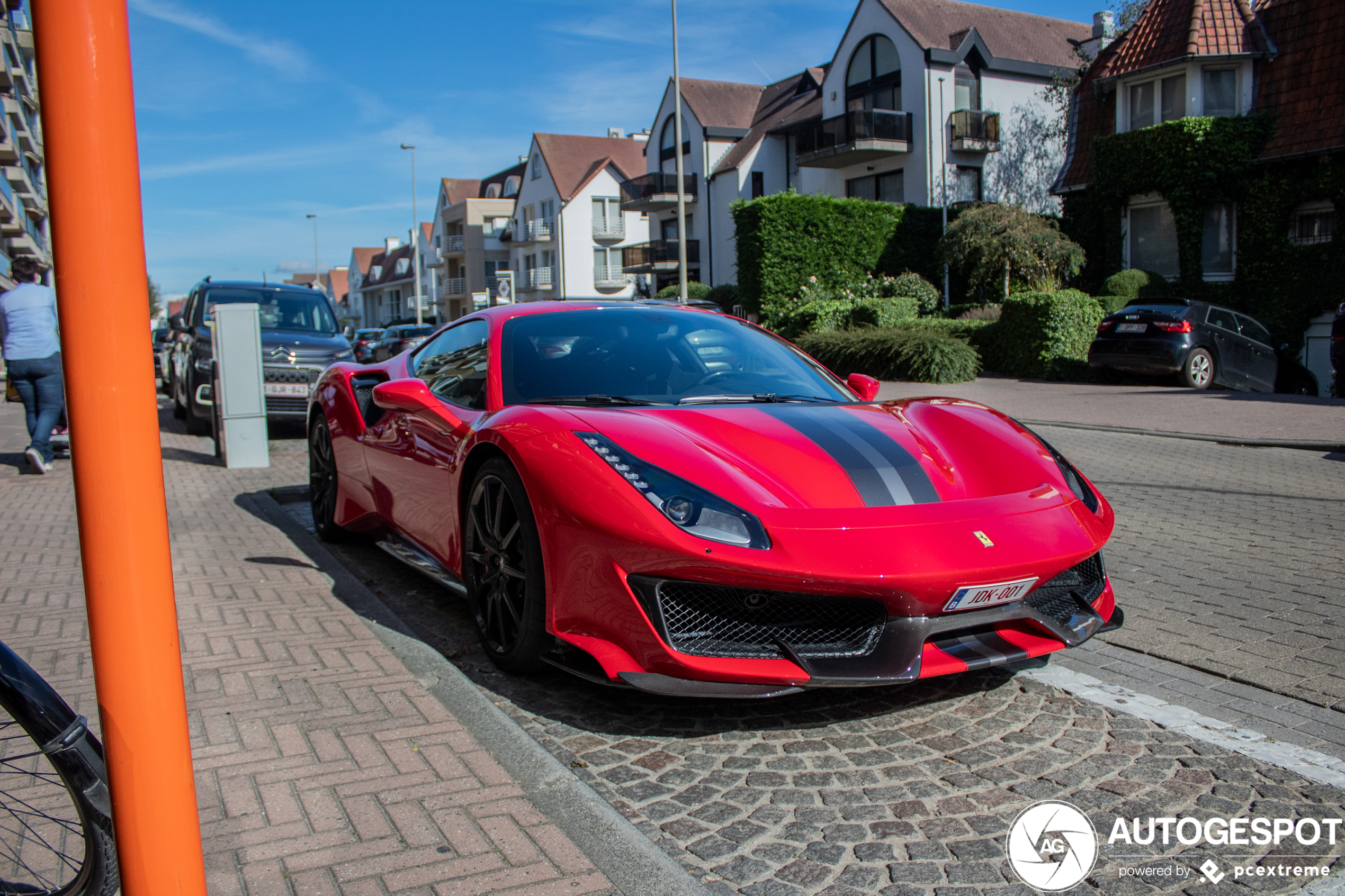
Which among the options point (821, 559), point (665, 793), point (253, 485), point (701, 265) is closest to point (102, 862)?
point (665, 793)

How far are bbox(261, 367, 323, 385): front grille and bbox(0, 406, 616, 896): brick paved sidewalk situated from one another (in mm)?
6669

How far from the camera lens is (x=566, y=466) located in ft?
10.7

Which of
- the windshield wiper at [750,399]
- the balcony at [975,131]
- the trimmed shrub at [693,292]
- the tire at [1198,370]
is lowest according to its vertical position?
the tire at [1198,370]

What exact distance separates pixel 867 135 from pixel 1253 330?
1769 centimetres

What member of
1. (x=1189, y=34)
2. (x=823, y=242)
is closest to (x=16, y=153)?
(x=823, y=242)

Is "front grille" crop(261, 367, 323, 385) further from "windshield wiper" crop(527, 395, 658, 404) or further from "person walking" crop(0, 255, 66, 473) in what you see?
"windshield wiper" crop(527, 395, 658, 404)

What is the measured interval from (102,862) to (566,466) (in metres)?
1.69

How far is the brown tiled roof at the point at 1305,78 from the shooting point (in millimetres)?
20422

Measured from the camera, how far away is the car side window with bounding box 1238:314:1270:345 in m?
16.4

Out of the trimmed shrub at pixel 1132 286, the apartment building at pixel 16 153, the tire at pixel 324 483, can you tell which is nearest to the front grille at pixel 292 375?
the tire at pixel 324 483

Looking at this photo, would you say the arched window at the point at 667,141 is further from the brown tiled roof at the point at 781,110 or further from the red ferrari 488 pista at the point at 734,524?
the red ferrari 488 pista at the point at 734,524

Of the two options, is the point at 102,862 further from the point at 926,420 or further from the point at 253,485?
the point at 253,485

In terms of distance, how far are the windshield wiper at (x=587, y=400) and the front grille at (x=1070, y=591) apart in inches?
61.2

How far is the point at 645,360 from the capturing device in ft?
14.1
